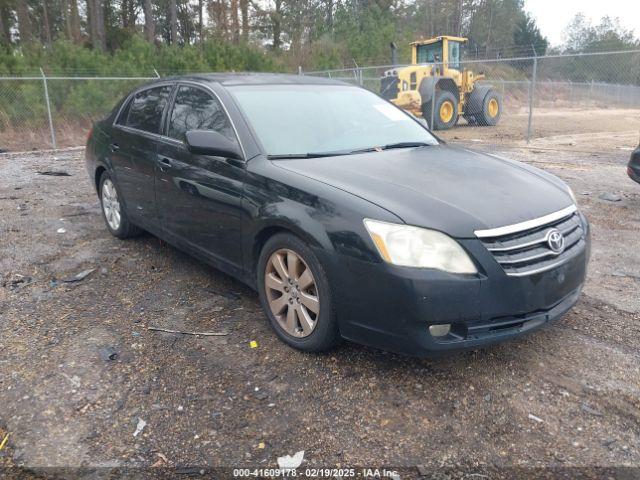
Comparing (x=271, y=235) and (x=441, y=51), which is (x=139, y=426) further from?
(x=441, y=51)

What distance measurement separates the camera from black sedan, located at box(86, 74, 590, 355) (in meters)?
2.58

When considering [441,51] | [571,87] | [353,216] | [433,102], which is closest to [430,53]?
[441,51]

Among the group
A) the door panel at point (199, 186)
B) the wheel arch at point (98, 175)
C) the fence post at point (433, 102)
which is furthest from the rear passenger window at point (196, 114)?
the fence post at point (433, 102)

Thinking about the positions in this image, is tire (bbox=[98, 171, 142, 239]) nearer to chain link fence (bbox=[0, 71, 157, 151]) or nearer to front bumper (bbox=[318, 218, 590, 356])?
front bumper (bbox=[318, 218, 590, 356])

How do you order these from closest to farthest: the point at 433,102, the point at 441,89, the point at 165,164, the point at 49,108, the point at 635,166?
the point at 165,164 → the point at 635,166 → the point at 49,108 → the point at 433,102 → the point at 441,89

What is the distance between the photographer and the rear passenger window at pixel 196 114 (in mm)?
3697

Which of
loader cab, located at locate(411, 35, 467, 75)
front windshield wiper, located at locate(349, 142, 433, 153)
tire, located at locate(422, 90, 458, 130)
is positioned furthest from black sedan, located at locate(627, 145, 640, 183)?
loader cab, located at locate(411, 35, 467, 75)

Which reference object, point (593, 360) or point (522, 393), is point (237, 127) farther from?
point (593, 360)

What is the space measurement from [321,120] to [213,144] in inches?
33.6

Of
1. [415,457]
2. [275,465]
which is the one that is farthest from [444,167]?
[275,465]

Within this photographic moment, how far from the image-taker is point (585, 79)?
39.0 m

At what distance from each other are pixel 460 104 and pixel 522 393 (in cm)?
1752

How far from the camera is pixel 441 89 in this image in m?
18.0

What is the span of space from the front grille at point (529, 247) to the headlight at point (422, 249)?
0.15 m
